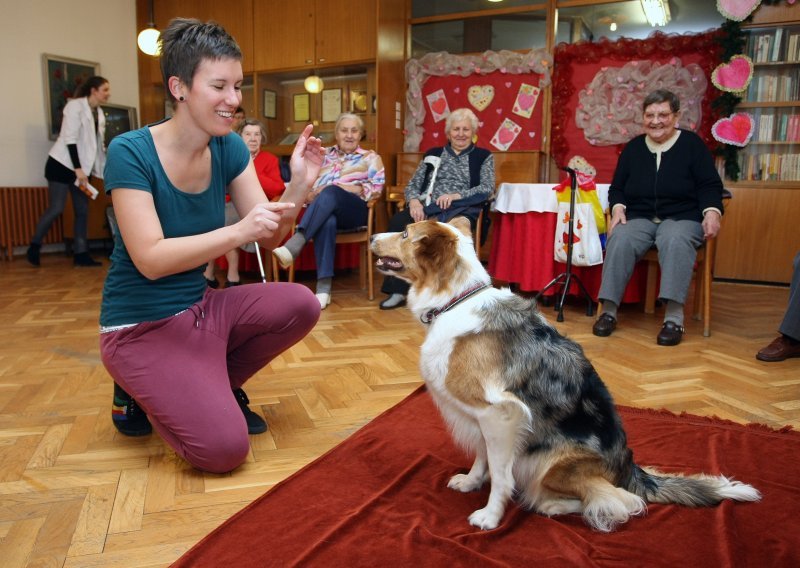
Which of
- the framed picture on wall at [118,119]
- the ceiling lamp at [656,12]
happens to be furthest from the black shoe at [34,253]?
the ceiling lamp at [656,12]

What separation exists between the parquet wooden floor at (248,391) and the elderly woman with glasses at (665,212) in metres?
0.28

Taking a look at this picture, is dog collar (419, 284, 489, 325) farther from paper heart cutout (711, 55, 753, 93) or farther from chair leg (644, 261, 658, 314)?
paper heart cutout (711, 55, 753, 93)

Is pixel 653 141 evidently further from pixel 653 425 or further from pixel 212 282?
pixel 212 282

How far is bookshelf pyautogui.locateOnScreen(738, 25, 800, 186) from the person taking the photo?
555cm

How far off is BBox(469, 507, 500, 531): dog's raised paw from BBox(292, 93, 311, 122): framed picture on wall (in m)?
6.47

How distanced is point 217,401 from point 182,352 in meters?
0.21

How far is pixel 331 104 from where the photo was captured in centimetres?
709

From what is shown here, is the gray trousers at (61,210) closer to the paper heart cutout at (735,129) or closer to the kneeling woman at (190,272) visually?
the kneeling woman at (190,272)

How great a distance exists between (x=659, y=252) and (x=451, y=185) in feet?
5.39

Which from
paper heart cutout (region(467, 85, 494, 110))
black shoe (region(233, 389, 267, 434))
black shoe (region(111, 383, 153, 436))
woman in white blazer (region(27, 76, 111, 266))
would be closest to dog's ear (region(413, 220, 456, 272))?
black shoe (region(233, 389, 267, 434))

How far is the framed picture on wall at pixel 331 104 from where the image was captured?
7.03m

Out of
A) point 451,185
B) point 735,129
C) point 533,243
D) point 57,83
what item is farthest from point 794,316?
point 57,83

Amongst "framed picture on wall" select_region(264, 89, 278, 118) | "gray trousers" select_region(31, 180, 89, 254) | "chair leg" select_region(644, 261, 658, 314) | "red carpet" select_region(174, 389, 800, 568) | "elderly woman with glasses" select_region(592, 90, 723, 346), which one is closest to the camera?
"red carpet" select_region(174, 389, 800, 568)

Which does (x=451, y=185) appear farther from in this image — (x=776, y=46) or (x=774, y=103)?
(x=776, y=46)
